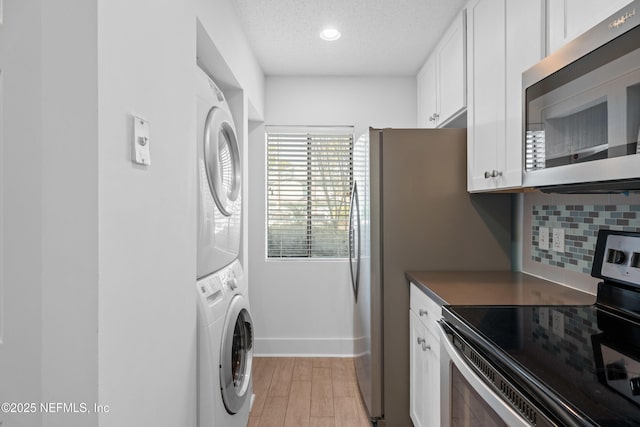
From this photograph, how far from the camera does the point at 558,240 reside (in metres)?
1.78

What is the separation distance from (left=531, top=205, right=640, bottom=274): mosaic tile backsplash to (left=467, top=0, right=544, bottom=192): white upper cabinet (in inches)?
12.7

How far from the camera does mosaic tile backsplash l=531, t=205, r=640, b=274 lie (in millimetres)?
1417

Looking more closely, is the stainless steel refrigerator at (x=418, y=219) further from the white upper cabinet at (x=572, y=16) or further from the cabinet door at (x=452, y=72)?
the white upper cabinet at (x=572, y=16)

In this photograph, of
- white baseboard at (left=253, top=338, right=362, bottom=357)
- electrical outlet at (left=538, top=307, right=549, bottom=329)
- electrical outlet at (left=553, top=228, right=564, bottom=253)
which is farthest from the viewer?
white baseboard at (left=253, top=338, right=362, bottom=357)

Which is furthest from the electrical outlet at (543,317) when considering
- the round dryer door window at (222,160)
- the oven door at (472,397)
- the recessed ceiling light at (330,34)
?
the recessed ceiling light at (330,34)

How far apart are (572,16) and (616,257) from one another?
2.66ft

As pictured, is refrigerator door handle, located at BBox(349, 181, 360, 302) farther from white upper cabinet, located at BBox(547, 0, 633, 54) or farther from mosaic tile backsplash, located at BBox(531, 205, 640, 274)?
white upper cabinet, located at BBox(547, 0, 633, 54)

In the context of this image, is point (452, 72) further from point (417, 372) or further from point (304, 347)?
point (304, 347)

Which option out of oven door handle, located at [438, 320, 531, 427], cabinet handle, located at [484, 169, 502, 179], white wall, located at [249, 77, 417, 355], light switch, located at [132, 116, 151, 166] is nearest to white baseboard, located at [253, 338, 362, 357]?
white wall, located at [249, 77, 417, 355]

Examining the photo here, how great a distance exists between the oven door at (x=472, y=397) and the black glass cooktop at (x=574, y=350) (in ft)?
0.18

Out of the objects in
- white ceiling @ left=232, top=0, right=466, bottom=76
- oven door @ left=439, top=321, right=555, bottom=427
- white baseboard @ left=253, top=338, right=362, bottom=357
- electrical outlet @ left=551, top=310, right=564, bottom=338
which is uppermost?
white ceiling @ left=232, top=0, right=466, bottom=76

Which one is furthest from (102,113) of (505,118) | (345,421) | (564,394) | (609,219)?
(345,421)

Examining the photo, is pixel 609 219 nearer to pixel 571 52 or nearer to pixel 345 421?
pixel 571 52

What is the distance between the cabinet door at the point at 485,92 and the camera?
174 cm
